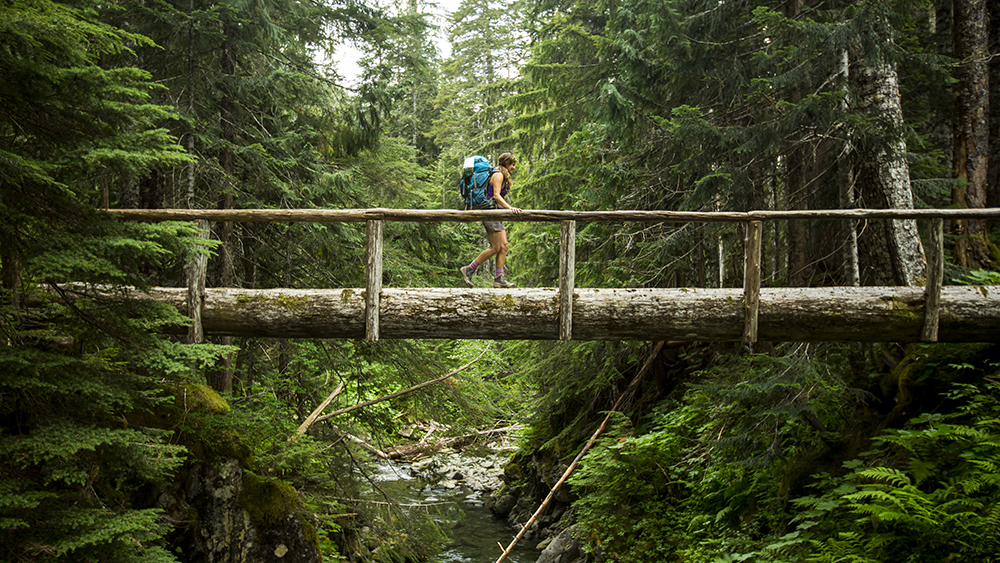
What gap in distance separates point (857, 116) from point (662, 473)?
503cm

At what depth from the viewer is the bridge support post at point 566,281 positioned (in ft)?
19.0

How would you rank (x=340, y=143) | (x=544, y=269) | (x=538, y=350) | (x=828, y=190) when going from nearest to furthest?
(x=828, y=190), (x=340, y=143), (x=538, y=350), (x=544, y=269)

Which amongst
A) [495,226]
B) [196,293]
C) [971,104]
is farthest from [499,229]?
[971,104]

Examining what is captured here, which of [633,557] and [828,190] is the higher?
[828,190]

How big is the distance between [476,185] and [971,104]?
650cm

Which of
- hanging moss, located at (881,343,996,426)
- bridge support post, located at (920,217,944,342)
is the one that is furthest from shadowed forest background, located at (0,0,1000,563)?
bridge support post, located at (920,217,944,342)

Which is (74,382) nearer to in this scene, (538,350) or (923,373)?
(923,373)

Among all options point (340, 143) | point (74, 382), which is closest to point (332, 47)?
point (340, 143)

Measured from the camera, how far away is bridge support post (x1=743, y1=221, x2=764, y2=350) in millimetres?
5723

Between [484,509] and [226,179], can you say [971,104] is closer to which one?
[226,179]

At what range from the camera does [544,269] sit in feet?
41.3

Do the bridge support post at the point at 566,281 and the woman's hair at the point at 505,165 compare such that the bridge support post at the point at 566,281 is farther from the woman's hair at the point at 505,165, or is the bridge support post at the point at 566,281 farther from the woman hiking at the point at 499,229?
the woman's hair at the point at 505,165

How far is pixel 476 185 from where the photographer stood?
23.2 feet

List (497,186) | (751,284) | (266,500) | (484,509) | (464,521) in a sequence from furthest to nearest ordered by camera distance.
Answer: (484,509) < (464,521) < (497,186) < (266,500) < (751,284)
